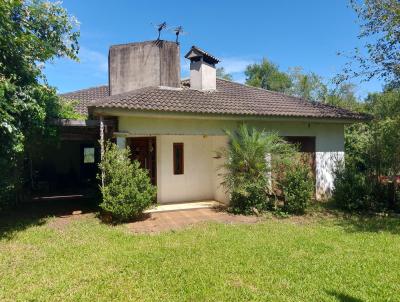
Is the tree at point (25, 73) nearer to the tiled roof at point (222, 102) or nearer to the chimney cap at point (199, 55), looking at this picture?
the tiled roof at point (222, 102)

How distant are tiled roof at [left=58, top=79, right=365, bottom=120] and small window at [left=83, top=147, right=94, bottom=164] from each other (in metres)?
9.23

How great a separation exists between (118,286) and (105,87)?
18.5 m

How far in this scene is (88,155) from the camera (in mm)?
22016

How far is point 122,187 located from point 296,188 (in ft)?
20.0

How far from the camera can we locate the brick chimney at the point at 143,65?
52.4ft

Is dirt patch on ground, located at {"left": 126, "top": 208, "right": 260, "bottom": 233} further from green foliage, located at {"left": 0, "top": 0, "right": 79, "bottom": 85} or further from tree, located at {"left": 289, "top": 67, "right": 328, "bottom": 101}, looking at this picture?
tree, located at {"left": 289, "top": 67, "right": 328, "bottom": 101}

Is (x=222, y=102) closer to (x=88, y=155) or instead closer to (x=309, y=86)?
(x=88, y=155)

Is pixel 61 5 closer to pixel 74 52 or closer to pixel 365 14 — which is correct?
pixel 74 52

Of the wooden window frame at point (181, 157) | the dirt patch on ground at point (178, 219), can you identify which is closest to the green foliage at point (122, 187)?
the dirt patch on ground at point (178, 219)

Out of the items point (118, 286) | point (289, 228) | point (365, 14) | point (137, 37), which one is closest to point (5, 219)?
point (118, 286)

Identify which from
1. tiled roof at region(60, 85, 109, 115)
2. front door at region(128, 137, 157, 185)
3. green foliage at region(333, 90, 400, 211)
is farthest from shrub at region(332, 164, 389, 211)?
tiled roof at region(60, 85, 109, 115)

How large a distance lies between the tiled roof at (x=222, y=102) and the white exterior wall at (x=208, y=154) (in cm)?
62

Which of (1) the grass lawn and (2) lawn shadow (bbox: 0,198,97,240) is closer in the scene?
(1) the grass lawn

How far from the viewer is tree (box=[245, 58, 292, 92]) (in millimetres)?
61938
